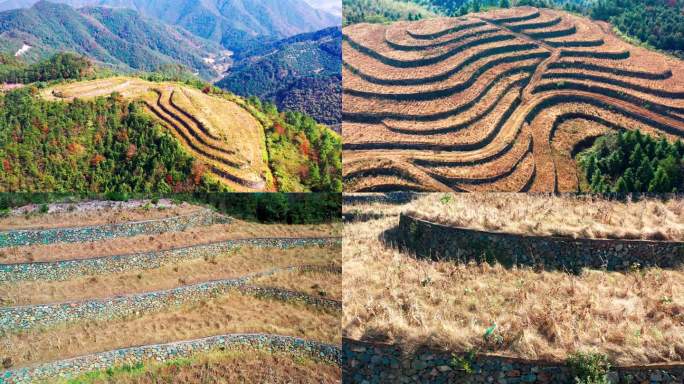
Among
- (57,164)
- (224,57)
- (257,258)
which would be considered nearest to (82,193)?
(57,164)

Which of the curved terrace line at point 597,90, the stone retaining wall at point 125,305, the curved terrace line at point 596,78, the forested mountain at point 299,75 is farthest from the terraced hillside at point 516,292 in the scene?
the forested mountain at point 299,75

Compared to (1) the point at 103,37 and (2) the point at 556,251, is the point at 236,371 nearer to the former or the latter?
(2) the point at 556,251

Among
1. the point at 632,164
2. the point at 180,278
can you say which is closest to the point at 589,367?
the point at 632,164

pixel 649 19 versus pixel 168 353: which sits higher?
pixel 649 19

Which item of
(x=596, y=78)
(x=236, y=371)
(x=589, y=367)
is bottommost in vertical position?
(x=236, y=371)

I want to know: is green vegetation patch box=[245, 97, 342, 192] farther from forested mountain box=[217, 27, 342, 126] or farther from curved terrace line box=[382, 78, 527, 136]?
curved terrace line box=[382, 78, 527, 136]

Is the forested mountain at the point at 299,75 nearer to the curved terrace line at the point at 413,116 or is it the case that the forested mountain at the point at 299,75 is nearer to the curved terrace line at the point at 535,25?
the curved terrace line at the point at 413,116

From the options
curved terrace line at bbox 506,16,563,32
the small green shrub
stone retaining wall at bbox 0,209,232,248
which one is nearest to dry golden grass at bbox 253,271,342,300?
stone retaining wall at bbox 0,209,232,248
